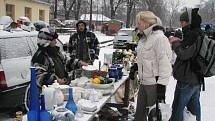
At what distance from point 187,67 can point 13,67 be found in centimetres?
319

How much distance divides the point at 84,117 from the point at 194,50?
6.58 feet

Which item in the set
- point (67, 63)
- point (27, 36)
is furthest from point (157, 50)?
point (27, 36)

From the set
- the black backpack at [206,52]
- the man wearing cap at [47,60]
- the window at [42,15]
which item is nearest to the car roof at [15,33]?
the man wearing cap at [47,60]

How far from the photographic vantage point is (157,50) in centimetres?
484

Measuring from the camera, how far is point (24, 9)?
31.7 metres

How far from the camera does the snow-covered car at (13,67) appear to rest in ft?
21.7

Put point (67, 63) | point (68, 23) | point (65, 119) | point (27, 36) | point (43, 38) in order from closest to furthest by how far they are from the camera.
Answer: point (65, 119) < point (43, 38) < point (67, 63) < point (27, 36) < point (68, 23)

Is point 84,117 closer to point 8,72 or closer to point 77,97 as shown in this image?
point 77,97

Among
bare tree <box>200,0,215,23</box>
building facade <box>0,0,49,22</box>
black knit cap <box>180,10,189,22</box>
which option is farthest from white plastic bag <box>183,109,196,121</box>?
bare tree <box>200,0,215,23</box>

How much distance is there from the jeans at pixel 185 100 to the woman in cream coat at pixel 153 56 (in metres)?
0.37

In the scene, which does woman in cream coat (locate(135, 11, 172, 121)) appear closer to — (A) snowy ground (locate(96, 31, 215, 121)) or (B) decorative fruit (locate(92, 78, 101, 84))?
(B) decorative fruit (locate(92, 78, 101, 84))

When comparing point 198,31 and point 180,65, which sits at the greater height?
point 198,31

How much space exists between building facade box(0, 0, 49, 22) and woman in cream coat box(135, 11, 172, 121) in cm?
2351

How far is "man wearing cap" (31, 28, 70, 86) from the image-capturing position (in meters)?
4.27
